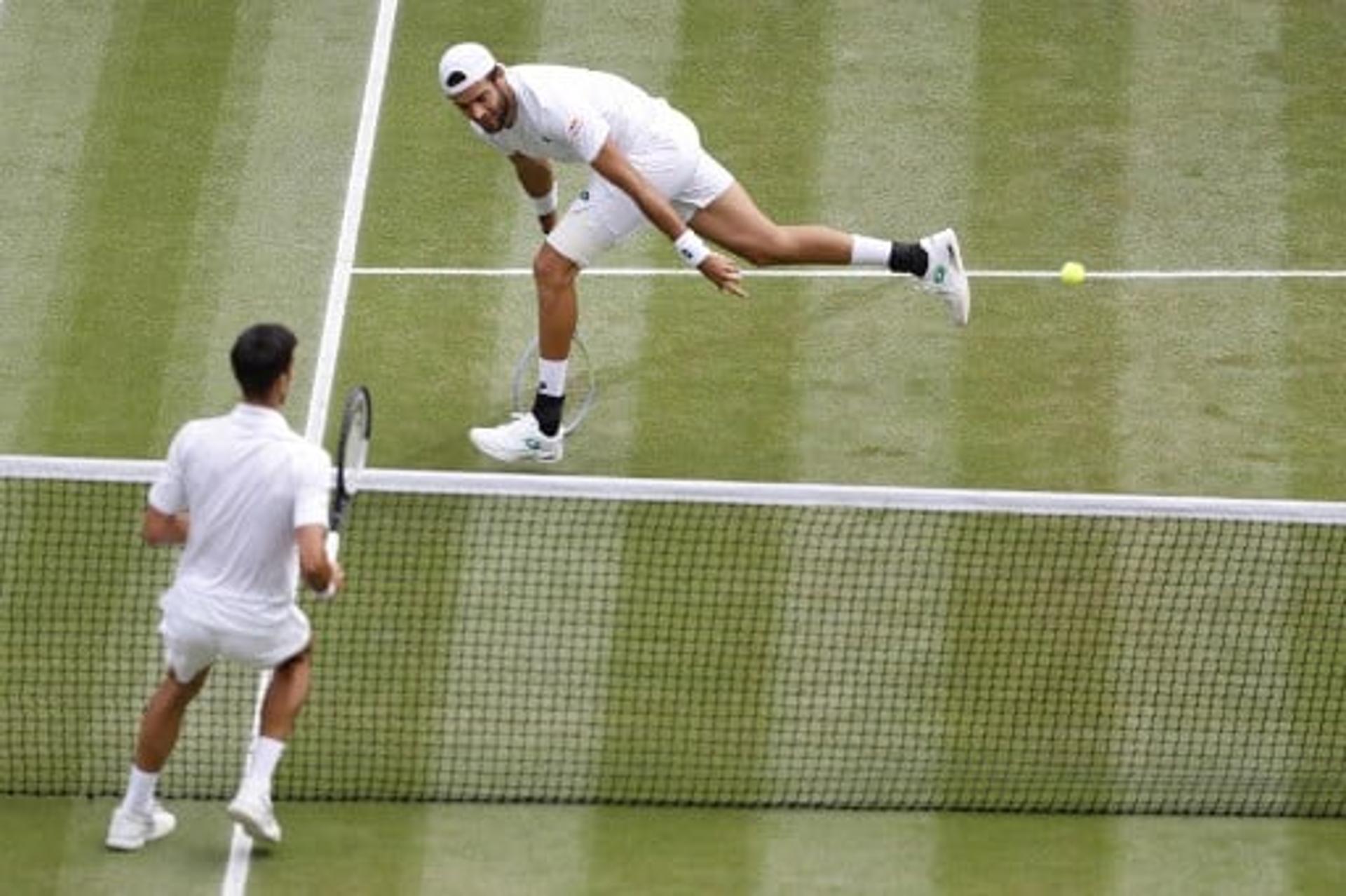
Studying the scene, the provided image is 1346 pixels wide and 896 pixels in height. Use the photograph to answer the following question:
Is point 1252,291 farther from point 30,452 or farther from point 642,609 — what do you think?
point 30,452

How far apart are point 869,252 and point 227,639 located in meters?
4.63

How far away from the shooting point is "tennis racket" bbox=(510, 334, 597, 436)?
677 inches

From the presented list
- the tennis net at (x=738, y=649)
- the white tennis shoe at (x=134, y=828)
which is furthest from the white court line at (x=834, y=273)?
the white tennis shoe at (x=134, y=828)

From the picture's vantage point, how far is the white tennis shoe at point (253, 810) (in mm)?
13508

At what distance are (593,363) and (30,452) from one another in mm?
2591

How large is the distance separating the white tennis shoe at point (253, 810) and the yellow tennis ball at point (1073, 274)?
5.85 meters

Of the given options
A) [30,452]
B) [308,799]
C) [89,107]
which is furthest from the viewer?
[89,107]

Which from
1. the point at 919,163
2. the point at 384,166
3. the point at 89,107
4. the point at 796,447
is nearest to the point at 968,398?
the point at 796,447

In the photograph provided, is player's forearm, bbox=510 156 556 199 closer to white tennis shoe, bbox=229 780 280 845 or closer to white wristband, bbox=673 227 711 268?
white wristband, bbox=673 227 711 268

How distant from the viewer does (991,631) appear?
15539mm

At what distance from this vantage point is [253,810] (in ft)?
44.4

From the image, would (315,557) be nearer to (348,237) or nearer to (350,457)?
(350,457)

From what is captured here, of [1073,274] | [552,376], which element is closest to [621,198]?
[552,376]

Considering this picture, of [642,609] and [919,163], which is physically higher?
[919,163]
